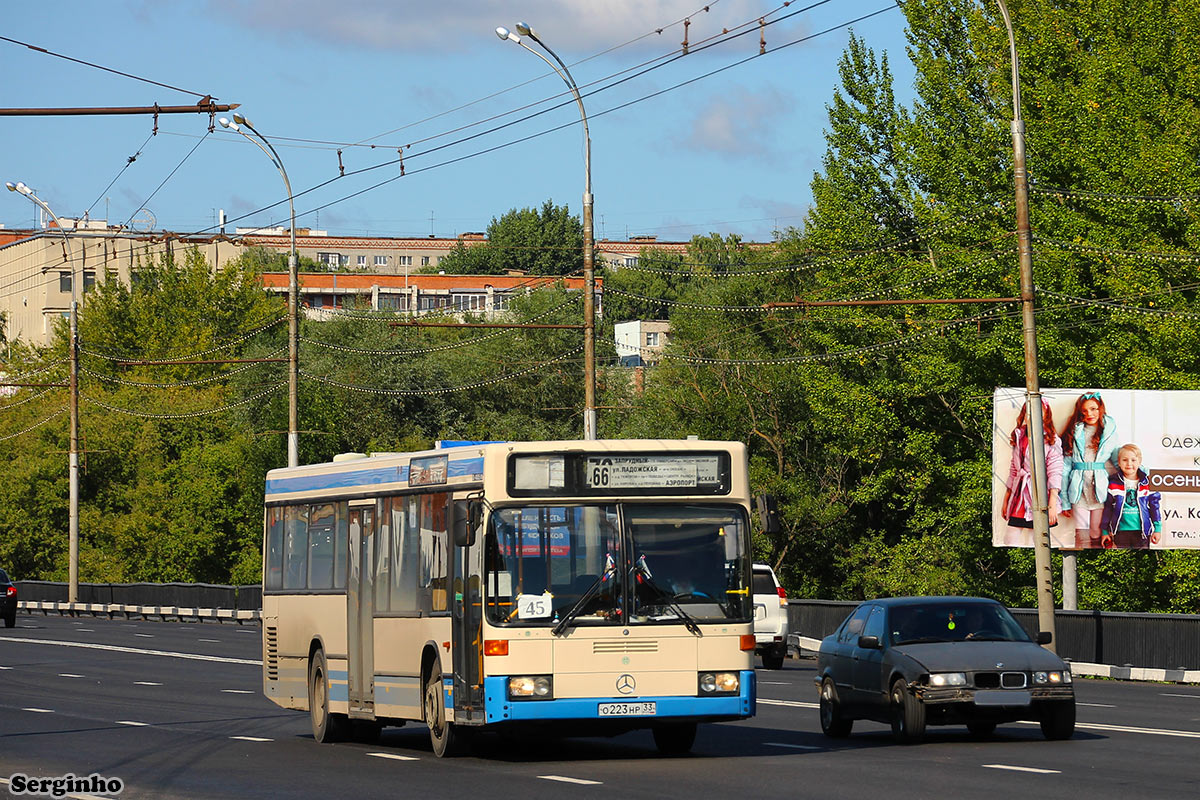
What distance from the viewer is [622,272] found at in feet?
481

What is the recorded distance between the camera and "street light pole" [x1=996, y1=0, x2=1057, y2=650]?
30422 mm

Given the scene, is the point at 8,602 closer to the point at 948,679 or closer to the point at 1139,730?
the point at 1139,730

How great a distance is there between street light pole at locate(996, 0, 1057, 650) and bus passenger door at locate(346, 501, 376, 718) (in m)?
14.6

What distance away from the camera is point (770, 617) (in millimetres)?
33312

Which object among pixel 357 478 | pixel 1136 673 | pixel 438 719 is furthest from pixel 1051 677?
pixel 1136 673

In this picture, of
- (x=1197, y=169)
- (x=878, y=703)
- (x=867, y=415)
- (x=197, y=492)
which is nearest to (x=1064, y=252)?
(x=1197, y=169)

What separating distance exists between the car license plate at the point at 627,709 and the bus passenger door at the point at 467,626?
100 cm

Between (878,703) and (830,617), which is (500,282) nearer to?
(830,617)

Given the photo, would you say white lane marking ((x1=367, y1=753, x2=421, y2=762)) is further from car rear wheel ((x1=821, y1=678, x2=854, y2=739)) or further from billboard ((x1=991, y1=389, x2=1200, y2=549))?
billboard ((x1=991, y1=389, x2=1200, y2=549))

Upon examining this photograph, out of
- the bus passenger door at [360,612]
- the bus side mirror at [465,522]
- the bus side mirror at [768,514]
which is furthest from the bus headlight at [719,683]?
the bus passenger door at [360,612]

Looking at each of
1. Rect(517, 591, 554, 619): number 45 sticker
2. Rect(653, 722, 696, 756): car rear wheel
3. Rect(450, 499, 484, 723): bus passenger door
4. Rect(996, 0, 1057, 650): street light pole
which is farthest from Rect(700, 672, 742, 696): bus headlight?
Rect(996, 0, 1057, 650): street light pole

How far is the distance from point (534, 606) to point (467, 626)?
0.62m

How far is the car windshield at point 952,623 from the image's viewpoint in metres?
18.0

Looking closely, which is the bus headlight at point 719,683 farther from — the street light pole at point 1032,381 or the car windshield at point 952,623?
the street light pole at point 1032,381
